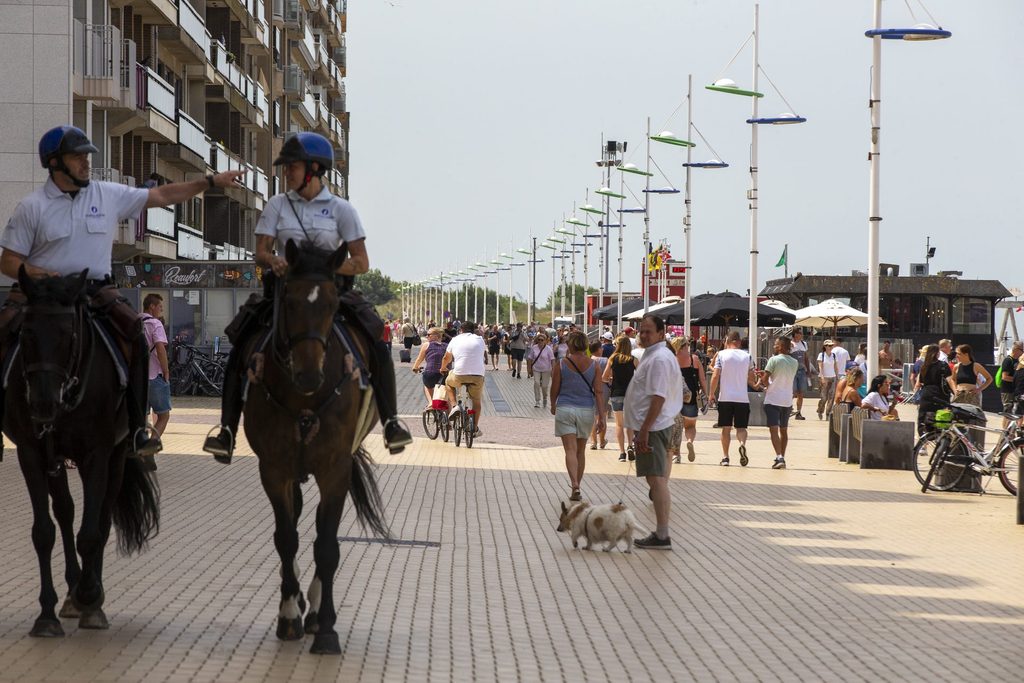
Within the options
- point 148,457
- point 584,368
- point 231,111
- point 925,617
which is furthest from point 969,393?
point 231,111

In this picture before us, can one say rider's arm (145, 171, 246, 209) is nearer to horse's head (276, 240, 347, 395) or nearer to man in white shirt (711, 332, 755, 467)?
horse's head (276, 240, 347, 395)

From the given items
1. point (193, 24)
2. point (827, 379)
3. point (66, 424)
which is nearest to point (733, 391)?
point (66, 424)

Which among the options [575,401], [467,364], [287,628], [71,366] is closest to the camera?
[71,366]

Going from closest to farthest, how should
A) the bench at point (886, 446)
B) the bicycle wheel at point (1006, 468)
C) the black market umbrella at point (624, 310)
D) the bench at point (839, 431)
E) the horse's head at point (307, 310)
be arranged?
the horse's head at point (307, 310) < the bicycle wheel at point (1006, 468) < the bench at point (886, 446) < the bench at point (839, 431) < the black market umbrella at point (624, 310)

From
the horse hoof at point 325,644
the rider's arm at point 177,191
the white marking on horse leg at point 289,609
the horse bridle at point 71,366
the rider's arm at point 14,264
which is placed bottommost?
the horse hoof at point 325,644

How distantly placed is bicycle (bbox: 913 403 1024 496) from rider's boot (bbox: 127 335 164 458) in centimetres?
1273

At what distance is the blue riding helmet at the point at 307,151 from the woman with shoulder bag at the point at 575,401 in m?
8.66

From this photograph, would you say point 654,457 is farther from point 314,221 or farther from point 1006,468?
point 1006,468

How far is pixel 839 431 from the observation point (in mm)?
26047

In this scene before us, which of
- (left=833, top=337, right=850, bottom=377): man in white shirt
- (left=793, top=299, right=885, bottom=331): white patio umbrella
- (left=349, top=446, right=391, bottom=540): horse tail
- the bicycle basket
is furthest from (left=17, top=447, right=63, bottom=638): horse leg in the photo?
(left=793, top=299, right=885, bottom=331): white patio umbrella

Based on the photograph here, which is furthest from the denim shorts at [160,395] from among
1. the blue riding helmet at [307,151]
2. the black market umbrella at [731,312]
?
the black market umbrella at [731,312]

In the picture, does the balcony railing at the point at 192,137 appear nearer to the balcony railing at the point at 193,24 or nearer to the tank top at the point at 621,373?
the balcony railing at the point at 193,24

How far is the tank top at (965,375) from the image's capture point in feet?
86.2

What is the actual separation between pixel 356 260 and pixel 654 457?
566cm
